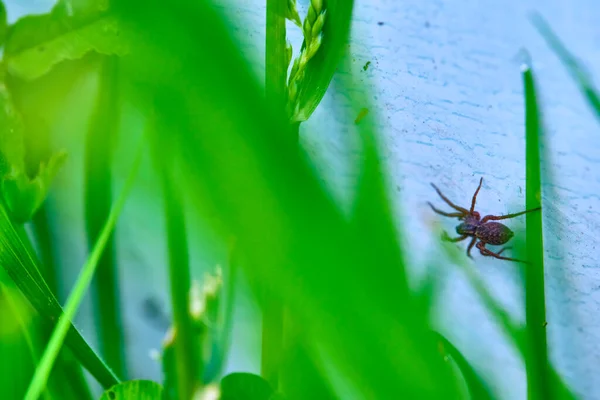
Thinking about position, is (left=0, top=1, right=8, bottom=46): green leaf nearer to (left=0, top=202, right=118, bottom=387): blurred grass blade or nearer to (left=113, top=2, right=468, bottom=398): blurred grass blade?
(left=0, top=202, right=118, bottom=387): blurred grass blade

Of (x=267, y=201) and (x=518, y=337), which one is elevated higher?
(x=267, y=201)

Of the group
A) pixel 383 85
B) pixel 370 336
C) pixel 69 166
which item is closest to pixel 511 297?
pixel 383 85

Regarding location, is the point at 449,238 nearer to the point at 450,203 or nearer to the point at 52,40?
the point at 450,203

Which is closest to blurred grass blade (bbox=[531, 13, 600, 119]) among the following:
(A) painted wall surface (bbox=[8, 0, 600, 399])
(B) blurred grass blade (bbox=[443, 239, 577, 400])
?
(A) painted wall surface (bbox=[8, 0, 600, 399])

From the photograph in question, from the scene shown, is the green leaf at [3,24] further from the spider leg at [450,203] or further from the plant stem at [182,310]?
the spider leg at [450,203]

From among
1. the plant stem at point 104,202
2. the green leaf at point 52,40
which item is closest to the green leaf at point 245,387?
the plant stem at point 104,202

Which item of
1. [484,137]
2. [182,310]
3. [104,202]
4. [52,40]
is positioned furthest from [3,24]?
[484,137]

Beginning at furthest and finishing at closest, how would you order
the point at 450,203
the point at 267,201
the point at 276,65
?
the point at 450,203
the point at 276,65
the point at 267,201
